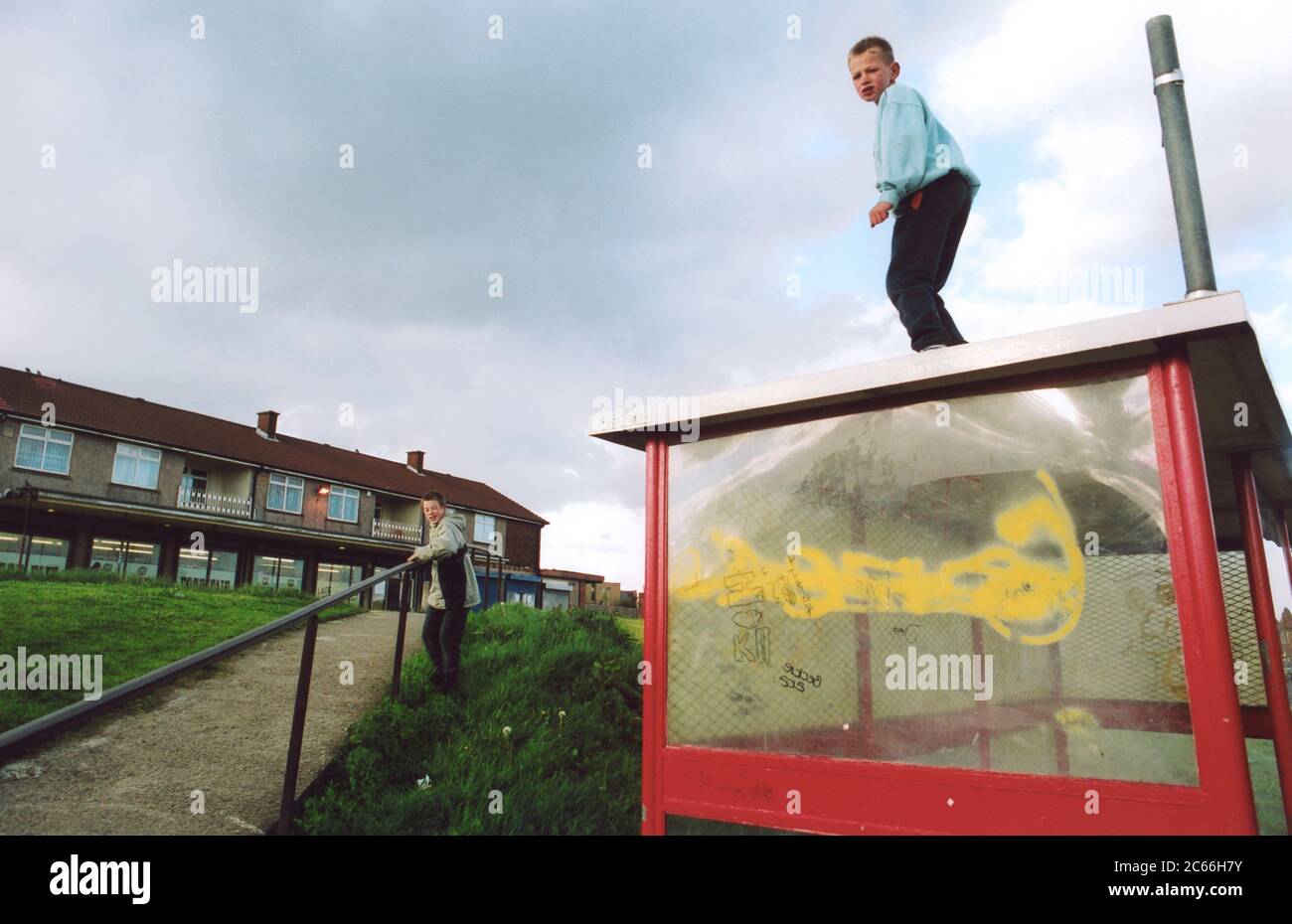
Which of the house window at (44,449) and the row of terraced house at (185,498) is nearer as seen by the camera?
the row of terraced house at (185,498)

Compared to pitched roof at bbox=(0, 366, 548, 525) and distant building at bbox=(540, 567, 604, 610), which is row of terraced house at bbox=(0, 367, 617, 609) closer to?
pitched roof at bbox=(0, 366, 548, 525)

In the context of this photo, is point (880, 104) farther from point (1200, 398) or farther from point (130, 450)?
point (130, 450)

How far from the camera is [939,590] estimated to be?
9.31ft

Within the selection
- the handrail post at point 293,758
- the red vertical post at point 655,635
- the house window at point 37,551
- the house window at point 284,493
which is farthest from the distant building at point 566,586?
the red vertical post at point 655,635

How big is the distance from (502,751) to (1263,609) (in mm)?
4519

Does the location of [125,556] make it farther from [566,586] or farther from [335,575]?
[566,586]

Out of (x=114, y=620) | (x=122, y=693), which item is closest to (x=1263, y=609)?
(x=122, y=693)

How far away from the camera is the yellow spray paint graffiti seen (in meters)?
2.62

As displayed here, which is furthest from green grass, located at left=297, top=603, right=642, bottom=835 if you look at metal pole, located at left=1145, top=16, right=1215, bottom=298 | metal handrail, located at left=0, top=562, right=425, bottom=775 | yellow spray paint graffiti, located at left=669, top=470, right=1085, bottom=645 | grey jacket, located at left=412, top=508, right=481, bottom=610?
metal pole, located at left=1145, top=16, right=1215, bottom=298

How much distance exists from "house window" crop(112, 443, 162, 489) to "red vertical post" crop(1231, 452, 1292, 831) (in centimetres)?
2779

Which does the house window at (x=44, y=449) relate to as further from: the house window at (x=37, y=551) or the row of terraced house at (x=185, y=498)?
the house window at (x=37, y=551)

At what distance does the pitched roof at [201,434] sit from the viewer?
22.8 m

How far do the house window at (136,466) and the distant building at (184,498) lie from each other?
0.13ft
